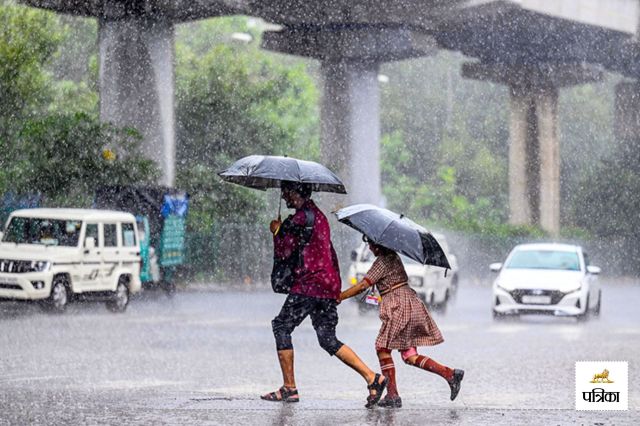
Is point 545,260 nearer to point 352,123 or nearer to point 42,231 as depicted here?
point 42,231

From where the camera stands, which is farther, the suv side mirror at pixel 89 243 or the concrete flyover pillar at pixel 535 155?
the concrete flyover pillar at pixel 535 155

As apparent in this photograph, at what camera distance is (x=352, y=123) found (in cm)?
4209

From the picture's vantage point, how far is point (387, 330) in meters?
10.9

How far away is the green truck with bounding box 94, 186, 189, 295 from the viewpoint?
3139cm

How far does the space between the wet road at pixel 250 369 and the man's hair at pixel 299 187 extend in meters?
1.58

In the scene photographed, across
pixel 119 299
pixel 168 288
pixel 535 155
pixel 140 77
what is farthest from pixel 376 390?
pixel 535 155

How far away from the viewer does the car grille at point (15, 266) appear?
23786mm

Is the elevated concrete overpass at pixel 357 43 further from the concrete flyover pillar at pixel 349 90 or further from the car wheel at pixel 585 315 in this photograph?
the car wheel at pixel 585 315

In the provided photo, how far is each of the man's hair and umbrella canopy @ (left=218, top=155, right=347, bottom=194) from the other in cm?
5

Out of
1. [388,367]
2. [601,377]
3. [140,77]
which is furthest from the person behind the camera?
[140,77]

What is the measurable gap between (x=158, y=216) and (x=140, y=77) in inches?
248

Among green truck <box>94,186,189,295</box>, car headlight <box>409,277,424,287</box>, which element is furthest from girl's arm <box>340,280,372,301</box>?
green truck <box>94,186,189,295</box>

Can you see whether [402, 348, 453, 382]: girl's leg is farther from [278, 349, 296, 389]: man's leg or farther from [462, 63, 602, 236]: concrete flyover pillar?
[462, 63, 602, 236]: concrete flyover pillar

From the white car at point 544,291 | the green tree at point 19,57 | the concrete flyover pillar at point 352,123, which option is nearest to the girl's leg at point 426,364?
the white car at point 544,291
